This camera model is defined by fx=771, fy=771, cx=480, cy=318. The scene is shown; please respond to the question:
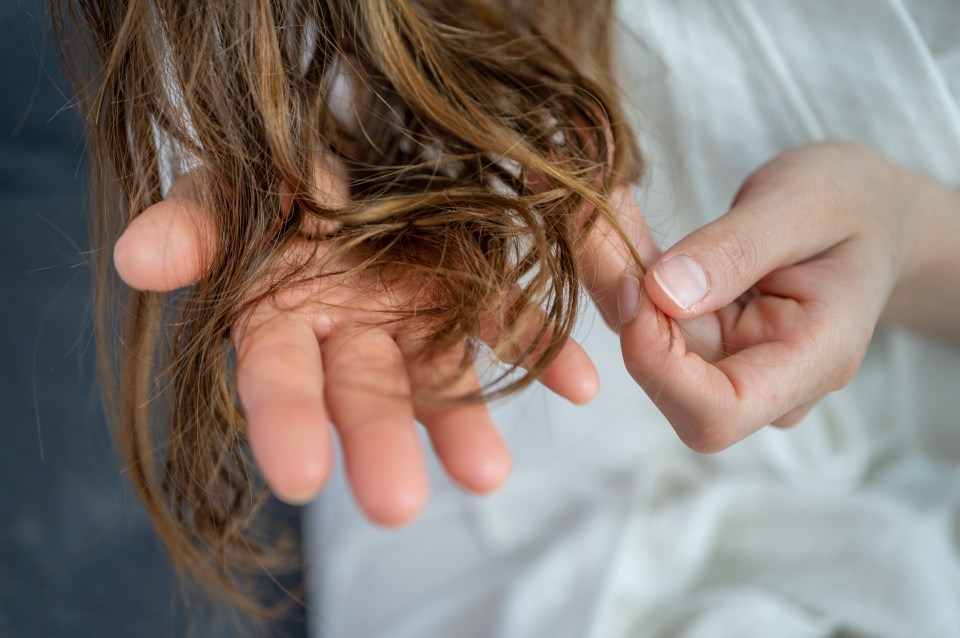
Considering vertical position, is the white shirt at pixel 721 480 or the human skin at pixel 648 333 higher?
the human skin at pixel 648 333

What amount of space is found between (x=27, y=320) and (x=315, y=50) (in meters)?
0.41

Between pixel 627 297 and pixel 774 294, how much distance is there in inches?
6.3

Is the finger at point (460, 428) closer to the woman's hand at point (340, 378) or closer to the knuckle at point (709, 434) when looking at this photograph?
the woman's hand at point (340, 378)

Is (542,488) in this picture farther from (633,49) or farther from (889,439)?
(633,49)

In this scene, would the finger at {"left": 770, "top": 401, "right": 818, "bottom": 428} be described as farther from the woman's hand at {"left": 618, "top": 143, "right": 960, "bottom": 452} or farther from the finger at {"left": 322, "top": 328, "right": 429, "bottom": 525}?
the finger at {"left": 322, "top": 328, "right": 429, "bottom": 525}

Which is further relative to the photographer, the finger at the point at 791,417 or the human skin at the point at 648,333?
the finger at the point at 791,417

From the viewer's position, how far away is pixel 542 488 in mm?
712

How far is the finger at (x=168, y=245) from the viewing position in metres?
0.44

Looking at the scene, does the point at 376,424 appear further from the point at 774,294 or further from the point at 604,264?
the point at 774,294

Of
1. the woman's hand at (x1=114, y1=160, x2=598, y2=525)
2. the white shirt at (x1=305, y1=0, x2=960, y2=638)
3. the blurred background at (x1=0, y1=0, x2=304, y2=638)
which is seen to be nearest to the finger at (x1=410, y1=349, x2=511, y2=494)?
the woman's hand at (x1=114, y1=160, x2=598, y2=525)

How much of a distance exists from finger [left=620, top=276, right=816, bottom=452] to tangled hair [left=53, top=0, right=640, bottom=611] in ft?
0.16

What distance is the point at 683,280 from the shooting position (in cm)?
44

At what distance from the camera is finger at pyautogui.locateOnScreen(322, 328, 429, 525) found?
333mm

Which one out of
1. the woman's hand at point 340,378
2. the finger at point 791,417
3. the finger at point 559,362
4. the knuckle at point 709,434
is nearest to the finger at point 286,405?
the woman's hand at point 340,378
